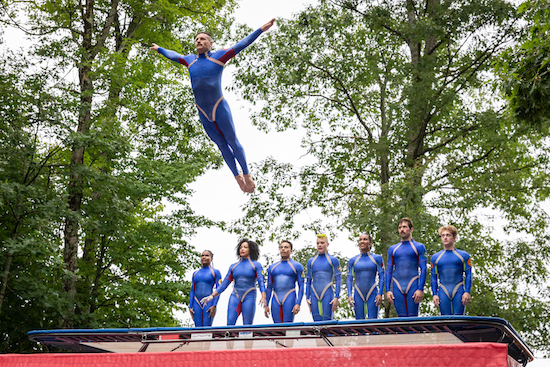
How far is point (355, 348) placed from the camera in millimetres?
5723

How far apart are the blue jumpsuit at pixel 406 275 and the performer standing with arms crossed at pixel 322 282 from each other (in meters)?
0.98

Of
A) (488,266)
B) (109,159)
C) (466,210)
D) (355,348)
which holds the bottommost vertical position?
(355,348)

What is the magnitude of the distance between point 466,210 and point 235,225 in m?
6.57

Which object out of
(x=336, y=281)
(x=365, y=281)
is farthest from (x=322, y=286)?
(x=365, y=281)

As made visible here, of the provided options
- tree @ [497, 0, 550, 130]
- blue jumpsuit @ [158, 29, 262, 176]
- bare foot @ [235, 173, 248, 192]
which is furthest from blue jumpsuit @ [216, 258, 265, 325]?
tree @ [497, 0, 550, 130]

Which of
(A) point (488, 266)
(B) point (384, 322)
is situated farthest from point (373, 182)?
(B) point (384, 322)

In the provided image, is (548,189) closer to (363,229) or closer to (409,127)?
(409,127)

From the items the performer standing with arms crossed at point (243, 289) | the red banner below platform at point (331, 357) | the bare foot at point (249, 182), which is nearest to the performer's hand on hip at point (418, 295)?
the red banner below platform at point (331, 357)

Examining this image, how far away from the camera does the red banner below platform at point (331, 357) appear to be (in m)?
5.30

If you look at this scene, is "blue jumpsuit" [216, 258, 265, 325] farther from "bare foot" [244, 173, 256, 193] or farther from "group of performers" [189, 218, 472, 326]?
"bare foot" [244, 173, 256, 193]

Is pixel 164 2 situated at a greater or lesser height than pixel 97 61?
greater

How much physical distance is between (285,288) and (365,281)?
126cm

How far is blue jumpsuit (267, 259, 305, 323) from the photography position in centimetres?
971

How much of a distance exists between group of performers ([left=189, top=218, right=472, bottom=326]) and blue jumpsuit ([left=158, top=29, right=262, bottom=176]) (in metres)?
2.91
